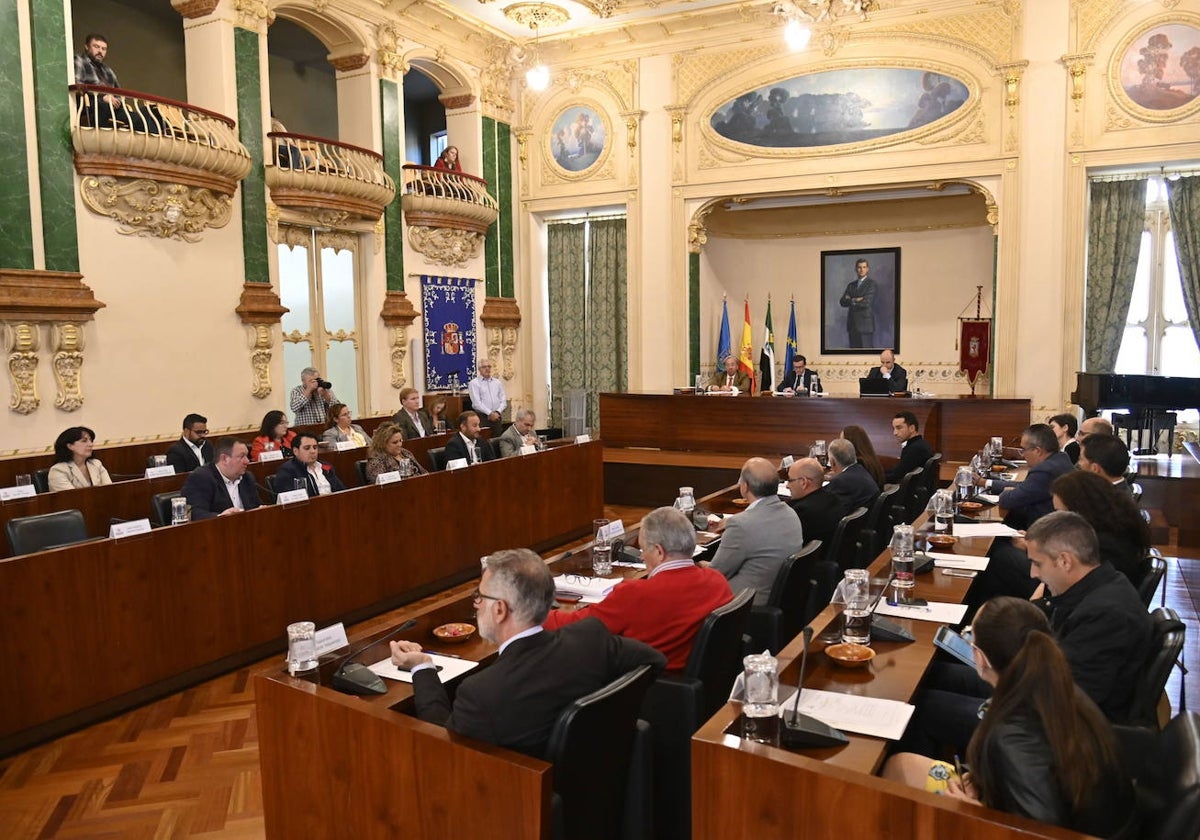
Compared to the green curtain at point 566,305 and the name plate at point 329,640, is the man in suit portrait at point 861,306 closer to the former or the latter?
the green curtain at point 566,305

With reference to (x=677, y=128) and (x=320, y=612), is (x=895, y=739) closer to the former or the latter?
(x=320, y=612)

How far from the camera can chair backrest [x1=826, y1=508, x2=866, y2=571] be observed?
4430 millimetres

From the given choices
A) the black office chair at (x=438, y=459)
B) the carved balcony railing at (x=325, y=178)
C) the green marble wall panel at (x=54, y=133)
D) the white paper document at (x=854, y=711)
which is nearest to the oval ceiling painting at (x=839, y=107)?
the carved balcony railing at (x=325, y=178)

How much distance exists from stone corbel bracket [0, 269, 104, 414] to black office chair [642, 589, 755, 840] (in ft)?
21.4

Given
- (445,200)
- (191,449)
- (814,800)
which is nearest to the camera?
(814,800)

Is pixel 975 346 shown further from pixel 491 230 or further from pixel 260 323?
pixel 260 323

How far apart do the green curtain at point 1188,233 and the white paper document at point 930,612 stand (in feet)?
27.8

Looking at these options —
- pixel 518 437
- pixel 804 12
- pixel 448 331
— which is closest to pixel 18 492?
pixel 518 437

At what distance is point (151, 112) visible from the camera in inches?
305

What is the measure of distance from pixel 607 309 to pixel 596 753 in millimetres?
10637

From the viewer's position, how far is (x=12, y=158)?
7062 mm

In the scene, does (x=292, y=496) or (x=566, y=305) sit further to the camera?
(x=566, y=305)

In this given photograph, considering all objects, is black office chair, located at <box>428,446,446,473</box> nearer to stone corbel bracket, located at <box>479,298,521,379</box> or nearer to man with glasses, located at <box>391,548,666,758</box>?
man with glasses, located at <box>391,548,666,758</box>

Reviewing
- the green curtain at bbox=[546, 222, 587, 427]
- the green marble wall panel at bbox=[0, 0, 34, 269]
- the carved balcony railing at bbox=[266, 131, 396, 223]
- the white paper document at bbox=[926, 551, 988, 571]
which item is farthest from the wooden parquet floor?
the green curtain at bbox=[546, 222, 587, 427]
